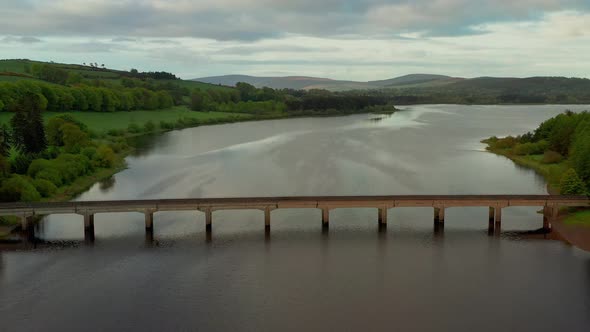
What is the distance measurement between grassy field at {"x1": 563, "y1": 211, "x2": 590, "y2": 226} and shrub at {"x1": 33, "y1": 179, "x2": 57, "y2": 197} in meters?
54.0

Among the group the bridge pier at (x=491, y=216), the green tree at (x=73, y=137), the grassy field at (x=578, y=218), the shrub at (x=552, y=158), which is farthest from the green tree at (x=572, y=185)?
the green tree at (x=73, y=137)

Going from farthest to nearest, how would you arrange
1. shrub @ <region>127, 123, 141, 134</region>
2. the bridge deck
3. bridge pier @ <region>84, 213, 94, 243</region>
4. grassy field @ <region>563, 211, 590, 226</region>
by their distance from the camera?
shrub @ <region>127, 123, 141, 134</region>
grassy field @ <region>563, 211, 590, 226</region>
bridge pier @ <region>84, 213, 94, 243</region>
the bridge deck

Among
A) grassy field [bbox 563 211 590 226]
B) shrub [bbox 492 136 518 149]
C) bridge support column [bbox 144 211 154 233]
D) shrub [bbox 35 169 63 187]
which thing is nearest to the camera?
grassy field [bbox 563 211 590 226]

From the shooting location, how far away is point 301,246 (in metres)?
44.2

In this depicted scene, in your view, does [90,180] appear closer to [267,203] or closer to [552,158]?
[267,203]

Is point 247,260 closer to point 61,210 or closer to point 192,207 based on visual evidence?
point 192,207

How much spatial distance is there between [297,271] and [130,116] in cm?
11901

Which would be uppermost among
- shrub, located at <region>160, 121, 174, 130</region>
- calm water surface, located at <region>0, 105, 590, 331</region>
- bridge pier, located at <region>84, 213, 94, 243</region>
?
shrub, located at <region>160, 121, 174, 130</region>

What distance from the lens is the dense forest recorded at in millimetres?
53281

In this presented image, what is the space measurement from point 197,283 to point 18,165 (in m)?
38.1

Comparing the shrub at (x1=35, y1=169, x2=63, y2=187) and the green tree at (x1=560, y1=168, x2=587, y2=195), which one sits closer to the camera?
the green tree at (x1=560, y1=168, x2=587, y2=195)

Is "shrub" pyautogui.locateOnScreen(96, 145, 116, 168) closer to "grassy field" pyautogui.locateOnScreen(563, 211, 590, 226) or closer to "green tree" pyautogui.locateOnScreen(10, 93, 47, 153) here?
"green tree" pyautogui.locateOnScreen(10, 93, 47, 153)

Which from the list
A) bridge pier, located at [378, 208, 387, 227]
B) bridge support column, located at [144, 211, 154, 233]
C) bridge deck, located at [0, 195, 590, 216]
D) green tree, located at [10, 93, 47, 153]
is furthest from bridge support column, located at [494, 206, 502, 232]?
green tree, located at [10, 93, 47, 153]

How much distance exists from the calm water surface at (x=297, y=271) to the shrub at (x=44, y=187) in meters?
3.67
